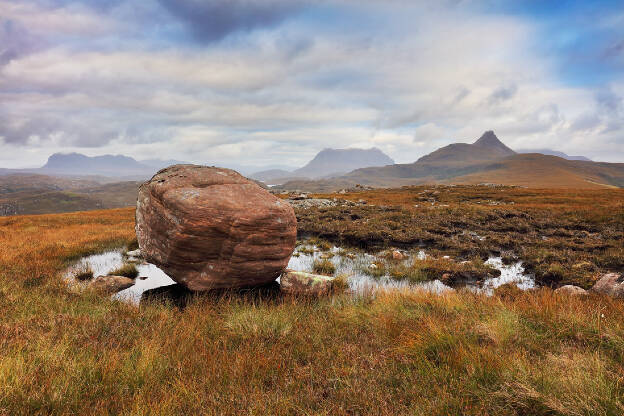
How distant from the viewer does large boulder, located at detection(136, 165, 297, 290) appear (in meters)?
9.27

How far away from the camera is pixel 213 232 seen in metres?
9.30

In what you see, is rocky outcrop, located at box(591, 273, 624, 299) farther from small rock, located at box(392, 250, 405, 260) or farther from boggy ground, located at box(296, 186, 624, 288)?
small rock, located at box(392, 250, 405, 260)

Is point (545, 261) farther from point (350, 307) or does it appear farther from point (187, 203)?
point (187, 203)

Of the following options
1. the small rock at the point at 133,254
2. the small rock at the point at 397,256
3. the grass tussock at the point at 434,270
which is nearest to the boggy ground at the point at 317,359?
the grass tussock at the point at 434,270

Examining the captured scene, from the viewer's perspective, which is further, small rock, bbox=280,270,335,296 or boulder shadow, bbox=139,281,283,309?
small rock, bbox=280,270,335,296

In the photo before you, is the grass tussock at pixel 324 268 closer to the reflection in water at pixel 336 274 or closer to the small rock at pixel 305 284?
the reflection in water at pixel 336 274

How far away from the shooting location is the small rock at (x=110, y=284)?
9.91m

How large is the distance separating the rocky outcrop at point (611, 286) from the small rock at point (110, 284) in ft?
54.7

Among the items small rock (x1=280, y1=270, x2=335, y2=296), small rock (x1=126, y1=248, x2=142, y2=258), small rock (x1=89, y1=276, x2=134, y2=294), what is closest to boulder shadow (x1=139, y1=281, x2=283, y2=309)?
small rock (x1=280, y1=270, x2=335, y2=296)

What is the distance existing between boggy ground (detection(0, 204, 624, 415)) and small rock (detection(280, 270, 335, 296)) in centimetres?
193

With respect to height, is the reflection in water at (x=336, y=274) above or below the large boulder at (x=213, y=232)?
below

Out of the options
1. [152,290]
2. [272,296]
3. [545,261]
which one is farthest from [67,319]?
[545,261]

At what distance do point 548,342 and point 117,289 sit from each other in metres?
12.8

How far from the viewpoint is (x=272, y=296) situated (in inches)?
392
